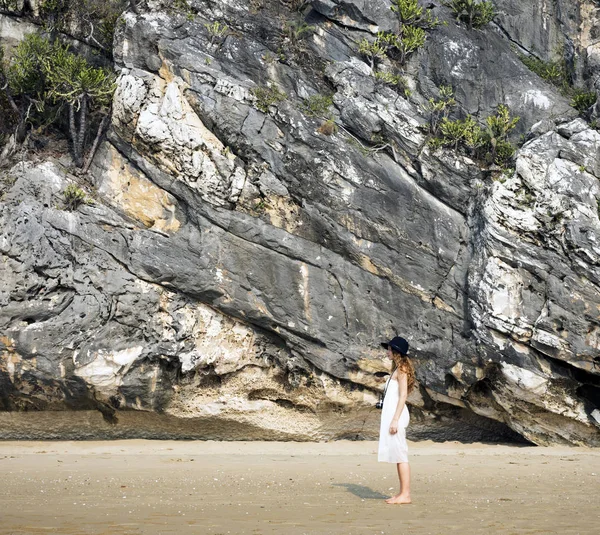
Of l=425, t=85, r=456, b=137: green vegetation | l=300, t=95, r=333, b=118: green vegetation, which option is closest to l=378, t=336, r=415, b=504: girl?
l=300, t=95, r=333, b=118: green vegetation

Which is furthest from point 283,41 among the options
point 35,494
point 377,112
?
point 35,494

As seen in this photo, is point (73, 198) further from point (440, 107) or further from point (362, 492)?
point (362, 492)

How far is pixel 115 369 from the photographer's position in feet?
42.4

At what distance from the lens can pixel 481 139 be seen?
1509 cm

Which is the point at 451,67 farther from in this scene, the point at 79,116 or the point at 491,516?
the point at 491,516

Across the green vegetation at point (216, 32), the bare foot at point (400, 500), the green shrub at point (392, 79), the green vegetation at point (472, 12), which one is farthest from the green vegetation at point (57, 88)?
the bare foot at point (400, 500)

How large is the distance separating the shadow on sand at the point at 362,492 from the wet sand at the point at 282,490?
0.02m

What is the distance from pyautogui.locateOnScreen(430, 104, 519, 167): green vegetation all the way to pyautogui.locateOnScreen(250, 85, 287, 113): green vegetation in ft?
10.8

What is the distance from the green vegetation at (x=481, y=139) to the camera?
14.9 meters

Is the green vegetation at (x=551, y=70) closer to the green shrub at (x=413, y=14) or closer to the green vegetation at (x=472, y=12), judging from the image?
the green vegetation at (x=472, y=12)

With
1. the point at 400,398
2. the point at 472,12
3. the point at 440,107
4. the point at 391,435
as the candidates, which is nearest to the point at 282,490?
the point at 391,435

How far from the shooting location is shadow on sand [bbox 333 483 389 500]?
7.65 metres

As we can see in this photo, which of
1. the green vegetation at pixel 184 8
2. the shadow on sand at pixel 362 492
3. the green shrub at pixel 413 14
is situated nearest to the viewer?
the shadow on sand at pixel 362 492

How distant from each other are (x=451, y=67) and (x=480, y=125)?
1.65 m
